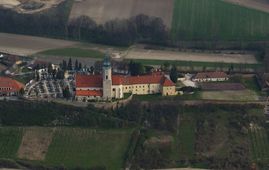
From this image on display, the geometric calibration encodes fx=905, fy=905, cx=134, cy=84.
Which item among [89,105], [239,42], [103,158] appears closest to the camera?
[103,158]

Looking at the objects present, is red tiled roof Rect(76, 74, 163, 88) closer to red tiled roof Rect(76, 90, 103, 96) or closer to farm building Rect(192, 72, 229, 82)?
red tiled roof Rect(76, 90, 103, 96)

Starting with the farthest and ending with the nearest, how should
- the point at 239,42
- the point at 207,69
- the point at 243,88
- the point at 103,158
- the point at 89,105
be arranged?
1. the point at 239,42
2. the point at 207,69
3. the point at 243,88
4. the point at 89,105
5. the point at 103,158

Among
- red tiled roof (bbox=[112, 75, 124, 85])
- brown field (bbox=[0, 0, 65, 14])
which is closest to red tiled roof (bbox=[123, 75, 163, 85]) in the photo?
red tiled roof (bbox=[112, 75, 124, 85])

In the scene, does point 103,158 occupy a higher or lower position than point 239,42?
lower

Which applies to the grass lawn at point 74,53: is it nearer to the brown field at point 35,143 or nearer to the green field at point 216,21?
the green field at point 216,21

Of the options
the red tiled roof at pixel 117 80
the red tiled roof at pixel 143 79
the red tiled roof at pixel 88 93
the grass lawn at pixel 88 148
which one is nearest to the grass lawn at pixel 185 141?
the grass lawn at pixel 88 148

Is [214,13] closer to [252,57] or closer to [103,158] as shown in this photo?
[252,57]

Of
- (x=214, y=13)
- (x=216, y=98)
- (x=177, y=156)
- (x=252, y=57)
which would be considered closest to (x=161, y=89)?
(x=216, y=98)

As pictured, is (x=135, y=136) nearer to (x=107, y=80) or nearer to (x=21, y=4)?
(x=107, y=80)
